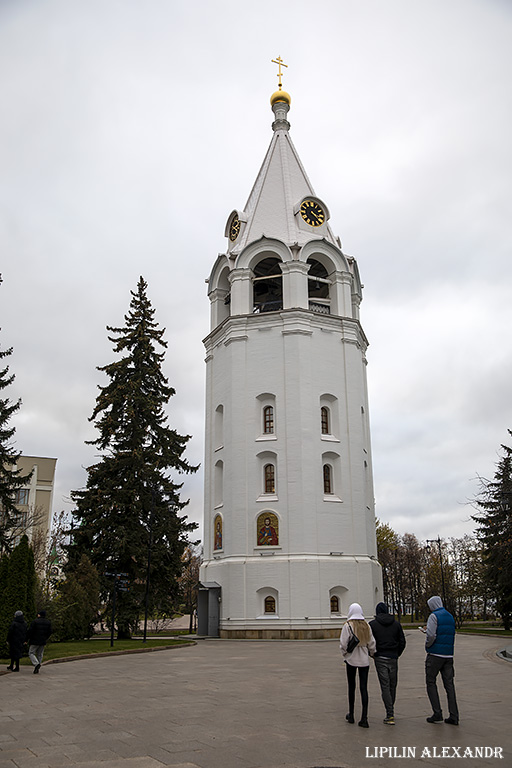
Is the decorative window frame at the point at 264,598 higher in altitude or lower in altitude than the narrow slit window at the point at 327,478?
lower

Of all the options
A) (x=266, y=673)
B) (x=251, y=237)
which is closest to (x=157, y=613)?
(x=266, y=673)

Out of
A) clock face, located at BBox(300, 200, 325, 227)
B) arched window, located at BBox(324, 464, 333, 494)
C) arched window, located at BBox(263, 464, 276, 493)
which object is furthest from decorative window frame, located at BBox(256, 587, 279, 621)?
clock face, located at BBox(300, 200, 325, 227)

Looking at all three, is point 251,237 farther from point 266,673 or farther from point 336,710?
point 336,710

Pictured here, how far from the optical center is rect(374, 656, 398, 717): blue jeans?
8383mm

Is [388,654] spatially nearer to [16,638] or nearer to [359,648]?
[359,648]

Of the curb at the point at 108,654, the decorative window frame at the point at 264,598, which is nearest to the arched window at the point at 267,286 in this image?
the decorative window frame at the point at 264,598

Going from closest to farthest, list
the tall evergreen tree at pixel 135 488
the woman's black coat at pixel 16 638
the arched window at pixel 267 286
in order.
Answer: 1. the woman's black coat at pixel 16 638
2. the tall evergreen tree at pixel 135 488
3. the arched window at pixel 267 286

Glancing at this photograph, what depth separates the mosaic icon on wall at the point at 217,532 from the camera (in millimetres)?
33125

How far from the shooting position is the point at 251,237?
36562 millimetres

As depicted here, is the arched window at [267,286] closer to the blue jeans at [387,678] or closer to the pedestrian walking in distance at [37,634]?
the pedestrian walking in distance at [37,634]

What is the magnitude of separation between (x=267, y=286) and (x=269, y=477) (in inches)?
450

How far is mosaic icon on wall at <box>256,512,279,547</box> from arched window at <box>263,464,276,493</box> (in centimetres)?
126

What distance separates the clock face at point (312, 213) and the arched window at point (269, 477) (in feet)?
44.3

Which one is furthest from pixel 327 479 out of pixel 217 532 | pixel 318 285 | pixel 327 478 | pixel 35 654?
pixel 35 654
